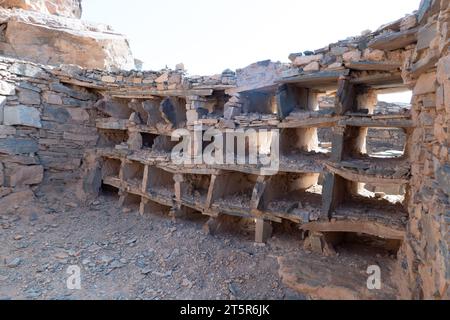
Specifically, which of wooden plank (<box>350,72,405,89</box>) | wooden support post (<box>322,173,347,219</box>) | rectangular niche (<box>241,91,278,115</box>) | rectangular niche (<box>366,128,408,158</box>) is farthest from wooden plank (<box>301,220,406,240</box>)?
rectangular niche (<box>366,128,408,158</box>)

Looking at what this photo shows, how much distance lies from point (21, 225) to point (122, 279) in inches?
96.0

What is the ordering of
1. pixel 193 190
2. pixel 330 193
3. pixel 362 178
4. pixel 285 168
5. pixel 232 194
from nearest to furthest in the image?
pixel 362 178, pixel 330 193, pixel 285 168, pixel 232 194, pixel 193 190

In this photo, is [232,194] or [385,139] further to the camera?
[385,139]

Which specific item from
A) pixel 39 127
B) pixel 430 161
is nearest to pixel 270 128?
pixel 430 161

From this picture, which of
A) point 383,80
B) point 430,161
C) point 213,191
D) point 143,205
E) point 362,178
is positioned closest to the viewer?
point 430,161

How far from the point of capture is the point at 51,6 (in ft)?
31.0

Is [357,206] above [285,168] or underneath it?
underneath

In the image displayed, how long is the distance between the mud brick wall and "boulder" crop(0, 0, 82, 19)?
149 inches

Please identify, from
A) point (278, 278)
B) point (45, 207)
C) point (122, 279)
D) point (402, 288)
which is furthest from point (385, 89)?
point (45, 207)

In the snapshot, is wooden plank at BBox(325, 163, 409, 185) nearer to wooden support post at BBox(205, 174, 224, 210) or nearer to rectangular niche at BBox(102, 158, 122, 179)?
wooden support post at BBox(205, 174, 224, 210)

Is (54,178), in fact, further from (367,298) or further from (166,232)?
(367,298)

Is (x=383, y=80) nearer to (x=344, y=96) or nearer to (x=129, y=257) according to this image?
(x=344, y=96)

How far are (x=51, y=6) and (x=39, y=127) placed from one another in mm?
5550

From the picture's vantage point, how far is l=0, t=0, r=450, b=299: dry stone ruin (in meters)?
2.68
